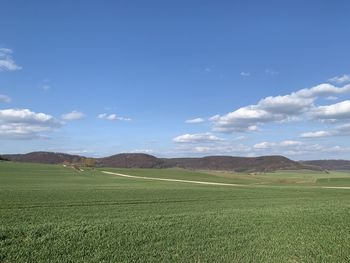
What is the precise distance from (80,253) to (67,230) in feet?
8.16

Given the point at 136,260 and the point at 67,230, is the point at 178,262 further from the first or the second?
the point at 67,230

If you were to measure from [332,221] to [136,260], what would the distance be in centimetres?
1075

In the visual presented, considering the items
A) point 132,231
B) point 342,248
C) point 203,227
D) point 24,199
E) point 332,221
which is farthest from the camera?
point 24,199

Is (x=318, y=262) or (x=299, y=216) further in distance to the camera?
(x=299, y=216)

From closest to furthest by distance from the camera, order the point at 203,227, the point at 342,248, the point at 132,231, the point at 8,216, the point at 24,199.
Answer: the point at 342,248, the point at 132,231, the point at 203,227, the point at 8,216, the point at 24,199

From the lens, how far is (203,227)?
16.0 metres

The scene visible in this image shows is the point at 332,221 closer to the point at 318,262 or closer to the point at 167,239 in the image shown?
the point at 318,262

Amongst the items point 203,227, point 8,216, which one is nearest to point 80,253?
point 203,227

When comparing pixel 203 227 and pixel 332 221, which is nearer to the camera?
pixel 203 227

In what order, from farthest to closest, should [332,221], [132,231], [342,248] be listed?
[332,221]
[132,231]
[342,248]

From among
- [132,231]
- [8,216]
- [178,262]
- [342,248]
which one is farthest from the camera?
[8,216]

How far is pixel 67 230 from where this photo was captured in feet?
46.8

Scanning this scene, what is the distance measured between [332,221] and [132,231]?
9442mm

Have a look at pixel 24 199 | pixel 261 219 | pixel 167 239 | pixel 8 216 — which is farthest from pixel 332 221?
pixel 24 199
